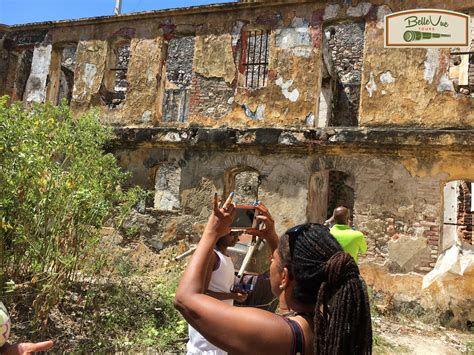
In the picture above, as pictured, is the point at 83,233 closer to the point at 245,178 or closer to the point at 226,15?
the point at 226,15

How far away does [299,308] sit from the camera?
69.8 inches

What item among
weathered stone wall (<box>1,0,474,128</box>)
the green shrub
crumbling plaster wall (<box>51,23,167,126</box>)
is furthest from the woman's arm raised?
crumbling plaster wall (<box>51,23,167,126</box>)

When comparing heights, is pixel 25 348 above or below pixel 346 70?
below

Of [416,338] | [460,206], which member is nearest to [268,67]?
[416,338]

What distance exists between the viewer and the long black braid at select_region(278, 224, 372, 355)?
166 centimetres

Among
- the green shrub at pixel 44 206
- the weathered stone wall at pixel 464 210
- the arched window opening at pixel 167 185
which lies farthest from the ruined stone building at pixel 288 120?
the arched window opening at pixel 167 185

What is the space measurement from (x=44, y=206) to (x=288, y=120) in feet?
19.0

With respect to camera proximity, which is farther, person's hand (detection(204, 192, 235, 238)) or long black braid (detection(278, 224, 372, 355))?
person's hand (detection(204, 192, 235, 238))

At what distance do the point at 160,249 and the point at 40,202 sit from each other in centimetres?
531

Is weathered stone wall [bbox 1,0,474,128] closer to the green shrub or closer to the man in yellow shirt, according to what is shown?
the man in yellow shirt

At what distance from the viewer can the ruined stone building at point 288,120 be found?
324 inches

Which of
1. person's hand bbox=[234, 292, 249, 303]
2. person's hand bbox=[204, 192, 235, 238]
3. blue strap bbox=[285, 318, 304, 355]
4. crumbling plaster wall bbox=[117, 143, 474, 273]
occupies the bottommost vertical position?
person's hand bbox=[234, 292, 249, 303]

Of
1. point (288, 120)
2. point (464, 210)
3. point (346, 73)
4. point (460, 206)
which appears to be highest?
point (346, 73)

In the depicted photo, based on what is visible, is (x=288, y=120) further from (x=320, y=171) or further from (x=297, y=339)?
(x=297, y=339)
